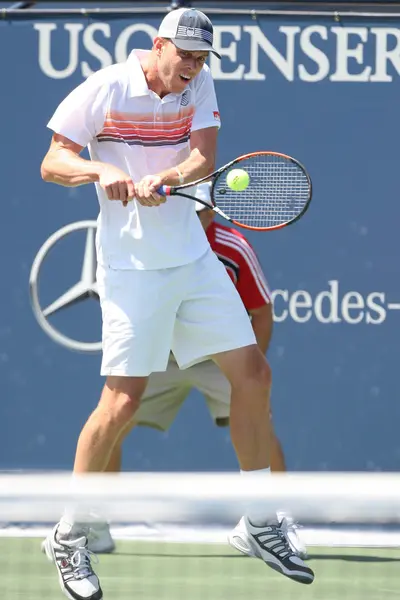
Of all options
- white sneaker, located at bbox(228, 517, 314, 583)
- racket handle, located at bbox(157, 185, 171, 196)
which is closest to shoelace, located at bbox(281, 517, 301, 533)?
white sneaker, located at bbox(228, 517, 314, 583)

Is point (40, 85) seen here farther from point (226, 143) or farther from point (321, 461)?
point (321, 461)

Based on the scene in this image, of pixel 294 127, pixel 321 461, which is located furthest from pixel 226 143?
pixel 321 461

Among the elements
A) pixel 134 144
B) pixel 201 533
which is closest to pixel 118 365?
pixel 134 144

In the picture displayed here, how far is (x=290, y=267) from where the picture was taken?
5.27 meters

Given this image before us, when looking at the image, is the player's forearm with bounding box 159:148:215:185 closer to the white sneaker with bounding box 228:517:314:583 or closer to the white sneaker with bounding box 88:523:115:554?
the white sneaker with bounding box 228:517:314:583

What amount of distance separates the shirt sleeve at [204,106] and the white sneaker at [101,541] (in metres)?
1.31

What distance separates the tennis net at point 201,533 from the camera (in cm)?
247

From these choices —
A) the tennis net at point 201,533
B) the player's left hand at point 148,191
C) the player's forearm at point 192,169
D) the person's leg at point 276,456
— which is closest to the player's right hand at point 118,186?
the player's left hand at point 148,191

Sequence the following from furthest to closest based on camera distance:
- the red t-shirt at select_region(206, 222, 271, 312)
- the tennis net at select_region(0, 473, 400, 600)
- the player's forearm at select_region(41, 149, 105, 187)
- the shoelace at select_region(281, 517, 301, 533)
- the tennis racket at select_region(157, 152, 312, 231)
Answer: the red t-shirt at select_region(206, 222, 271, 312) → the tennis racket at select_region(157, 152, 312, 231) → the shoelace at select_region(281, 517, 301, 533) → the player's forearm at select_region(41, 149, 105, 187) → the tennis net at select_region(0, 473, 400, 600)

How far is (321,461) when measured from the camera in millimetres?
5273

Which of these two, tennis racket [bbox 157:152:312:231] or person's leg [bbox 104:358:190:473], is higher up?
tennis racket [bbox 157:152:312:231]

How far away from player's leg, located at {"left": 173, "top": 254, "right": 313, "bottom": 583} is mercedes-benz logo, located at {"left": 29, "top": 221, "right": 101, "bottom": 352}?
1291 mm

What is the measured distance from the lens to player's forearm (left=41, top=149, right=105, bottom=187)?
12.6 ft

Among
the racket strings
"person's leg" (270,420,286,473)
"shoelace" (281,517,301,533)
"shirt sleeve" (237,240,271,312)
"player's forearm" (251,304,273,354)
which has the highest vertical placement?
the racket strings
